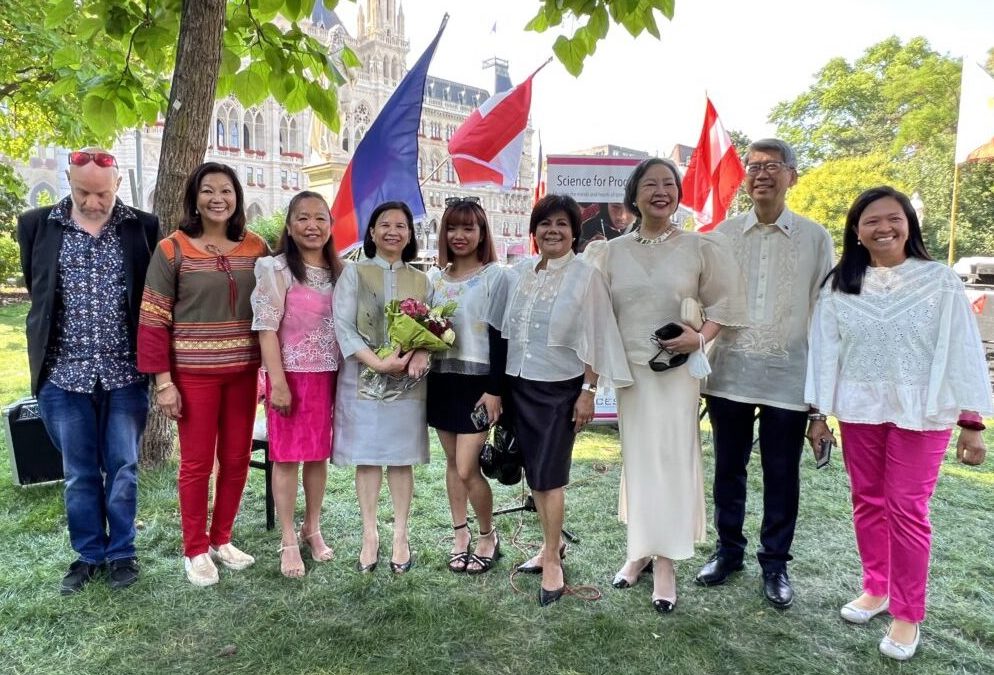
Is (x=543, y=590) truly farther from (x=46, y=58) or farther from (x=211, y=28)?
(x=46, y=58)

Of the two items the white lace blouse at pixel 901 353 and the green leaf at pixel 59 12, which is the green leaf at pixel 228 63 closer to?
the green leaf at pixel 59 12

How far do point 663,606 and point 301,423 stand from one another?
205 centimetres

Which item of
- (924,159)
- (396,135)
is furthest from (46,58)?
(924,159)

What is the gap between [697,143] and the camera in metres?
7.70

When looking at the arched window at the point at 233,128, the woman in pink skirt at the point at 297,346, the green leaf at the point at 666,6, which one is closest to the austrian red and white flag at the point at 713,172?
the green leaf at the point at 666,6

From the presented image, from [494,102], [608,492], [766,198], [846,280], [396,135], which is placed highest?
[494,102]

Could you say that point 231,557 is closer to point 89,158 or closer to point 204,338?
point 204,338

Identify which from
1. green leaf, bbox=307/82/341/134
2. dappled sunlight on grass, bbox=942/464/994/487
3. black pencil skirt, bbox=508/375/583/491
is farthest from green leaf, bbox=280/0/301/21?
dappled sunlight on grass, bbox=942/464/994/487

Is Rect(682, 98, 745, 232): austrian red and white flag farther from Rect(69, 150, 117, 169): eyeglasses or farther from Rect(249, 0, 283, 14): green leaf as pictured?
Rect(69, 150, 117, 169): eyeglasses

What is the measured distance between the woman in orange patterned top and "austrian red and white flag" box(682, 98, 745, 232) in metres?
5.71

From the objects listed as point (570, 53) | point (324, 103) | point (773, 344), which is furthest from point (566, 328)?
point (324, 103)

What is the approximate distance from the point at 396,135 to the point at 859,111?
117 ft

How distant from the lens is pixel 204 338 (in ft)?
10.5

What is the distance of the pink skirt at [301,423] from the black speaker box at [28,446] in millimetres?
2254
